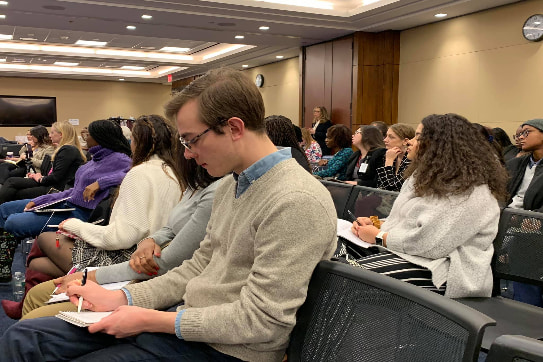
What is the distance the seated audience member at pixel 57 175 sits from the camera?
15.9ft

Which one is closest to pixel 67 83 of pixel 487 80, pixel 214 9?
pixel 214 9

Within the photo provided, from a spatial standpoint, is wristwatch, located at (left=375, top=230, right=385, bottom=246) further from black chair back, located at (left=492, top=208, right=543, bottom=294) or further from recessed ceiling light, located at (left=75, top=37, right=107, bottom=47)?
recessed ceiling light, located at (left=75, top=37, right=107, bottom=47)

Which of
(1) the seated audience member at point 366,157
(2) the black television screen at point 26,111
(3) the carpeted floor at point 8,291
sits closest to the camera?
(3) the carpeted floor at point 8,291

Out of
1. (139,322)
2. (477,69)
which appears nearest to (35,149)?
(477,69)

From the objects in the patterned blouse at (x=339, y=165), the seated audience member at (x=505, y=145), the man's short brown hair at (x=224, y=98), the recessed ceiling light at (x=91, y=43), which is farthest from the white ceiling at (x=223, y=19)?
the man's short brown hair at (x=224, y=98)

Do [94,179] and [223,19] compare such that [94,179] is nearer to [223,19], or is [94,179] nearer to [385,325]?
[385,325]

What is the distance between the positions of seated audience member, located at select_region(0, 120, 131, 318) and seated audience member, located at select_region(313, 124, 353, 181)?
2.83 meters

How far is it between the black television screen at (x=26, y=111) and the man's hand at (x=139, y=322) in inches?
667

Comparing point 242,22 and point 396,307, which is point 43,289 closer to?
point 396,307

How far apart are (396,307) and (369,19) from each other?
7.74 m

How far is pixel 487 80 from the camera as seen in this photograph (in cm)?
737

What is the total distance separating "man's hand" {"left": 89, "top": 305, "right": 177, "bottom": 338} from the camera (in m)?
1.24

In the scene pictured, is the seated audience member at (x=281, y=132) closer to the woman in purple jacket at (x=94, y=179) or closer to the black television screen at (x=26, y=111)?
the woman in purple jacket at (x=94, y=179)

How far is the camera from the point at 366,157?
16.5 ft
